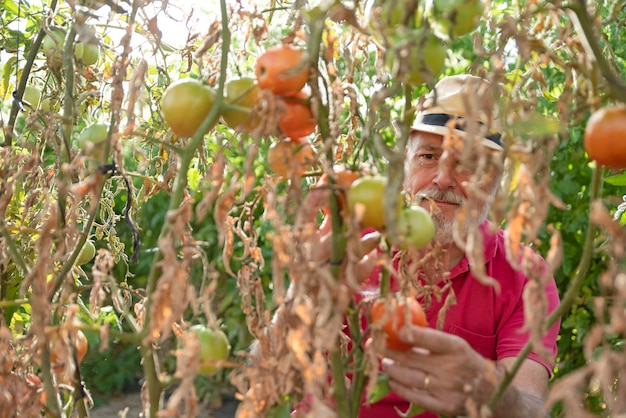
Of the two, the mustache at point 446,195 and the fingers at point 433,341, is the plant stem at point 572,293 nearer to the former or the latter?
the fingers at point 433,341

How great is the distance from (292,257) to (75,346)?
0.35 metres

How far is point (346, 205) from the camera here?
2.33 ft

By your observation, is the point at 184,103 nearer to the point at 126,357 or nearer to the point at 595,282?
the point at 595,282

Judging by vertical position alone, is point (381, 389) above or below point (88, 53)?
below

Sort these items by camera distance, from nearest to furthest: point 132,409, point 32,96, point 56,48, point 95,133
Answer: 1. point 95,133
2. point 56,48
3. point 32,96
4. point 132,409

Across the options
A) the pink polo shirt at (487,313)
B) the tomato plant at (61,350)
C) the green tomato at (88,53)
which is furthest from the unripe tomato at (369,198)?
the pink polo shirt at (487,313)

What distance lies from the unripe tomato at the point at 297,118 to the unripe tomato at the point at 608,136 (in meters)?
0.24

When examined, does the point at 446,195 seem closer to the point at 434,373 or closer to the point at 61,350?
the point at 434,373

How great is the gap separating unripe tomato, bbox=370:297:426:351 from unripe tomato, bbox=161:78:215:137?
232 millimetres

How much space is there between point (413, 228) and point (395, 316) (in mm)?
83

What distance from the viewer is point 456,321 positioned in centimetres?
161

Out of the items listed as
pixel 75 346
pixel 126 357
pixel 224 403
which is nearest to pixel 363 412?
pixel 75 346

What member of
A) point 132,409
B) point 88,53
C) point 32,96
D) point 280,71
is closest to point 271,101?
point 280,71

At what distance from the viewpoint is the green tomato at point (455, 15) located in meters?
0.66
